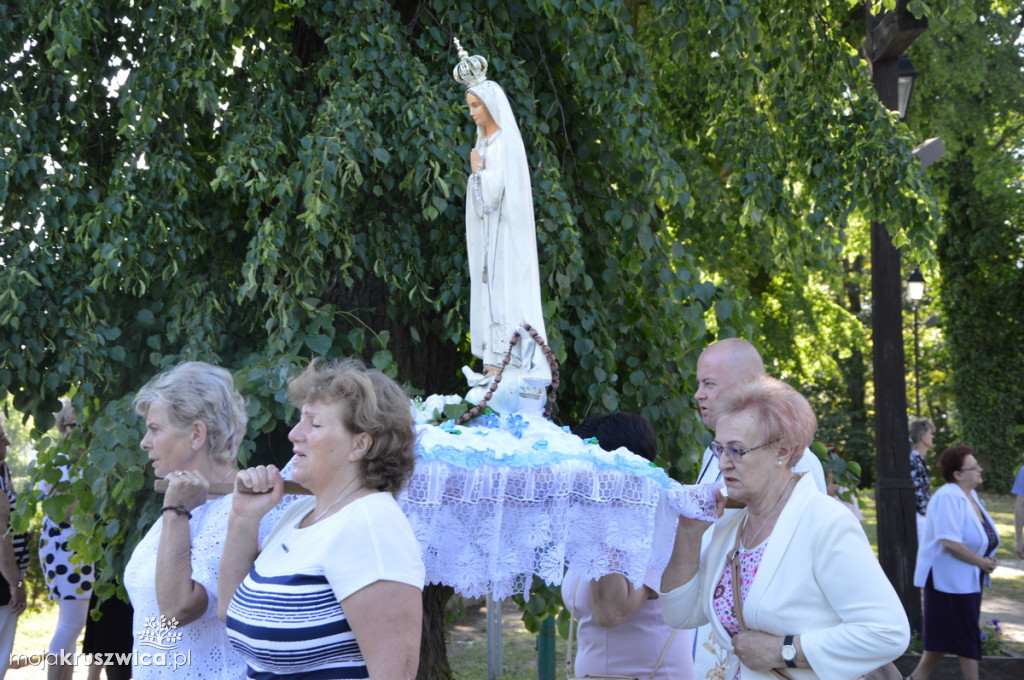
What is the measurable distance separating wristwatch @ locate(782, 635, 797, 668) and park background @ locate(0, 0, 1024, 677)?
2.74 m

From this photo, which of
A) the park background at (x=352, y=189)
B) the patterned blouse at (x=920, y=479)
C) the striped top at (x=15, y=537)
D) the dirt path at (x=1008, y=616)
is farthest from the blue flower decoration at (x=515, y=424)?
the dirt path at (x=1008, y=616)

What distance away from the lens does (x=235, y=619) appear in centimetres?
230

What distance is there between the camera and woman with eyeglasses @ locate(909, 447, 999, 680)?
22.3ft

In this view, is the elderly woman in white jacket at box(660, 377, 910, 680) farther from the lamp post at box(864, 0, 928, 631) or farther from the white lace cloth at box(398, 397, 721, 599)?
the lamp post at box(864, 0, 928, 631)

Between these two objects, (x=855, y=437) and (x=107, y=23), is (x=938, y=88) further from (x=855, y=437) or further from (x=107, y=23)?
(x=855, y=437)

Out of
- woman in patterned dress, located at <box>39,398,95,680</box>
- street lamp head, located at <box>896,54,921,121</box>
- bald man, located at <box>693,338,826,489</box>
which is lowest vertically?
woman in patterned dress, located at <box>39,398,95,680</box>

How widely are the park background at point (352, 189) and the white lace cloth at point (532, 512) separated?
1.75m

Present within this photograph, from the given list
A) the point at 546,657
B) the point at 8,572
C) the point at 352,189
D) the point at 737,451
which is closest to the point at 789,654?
the point at 737,451

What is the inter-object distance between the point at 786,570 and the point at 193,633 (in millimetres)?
1548

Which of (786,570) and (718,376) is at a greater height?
(718,376)

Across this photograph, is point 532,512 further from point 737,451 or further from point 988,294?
point 988,294

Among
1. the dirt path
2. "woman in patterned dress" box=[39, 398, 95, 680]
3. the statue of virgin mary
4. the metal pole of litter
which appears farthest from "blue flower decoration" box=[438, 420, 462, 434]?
the dirt path

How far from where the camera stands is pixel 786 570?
2.38 m

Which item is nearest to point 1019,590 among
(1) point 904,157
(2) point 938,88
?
(2) point 938,88
